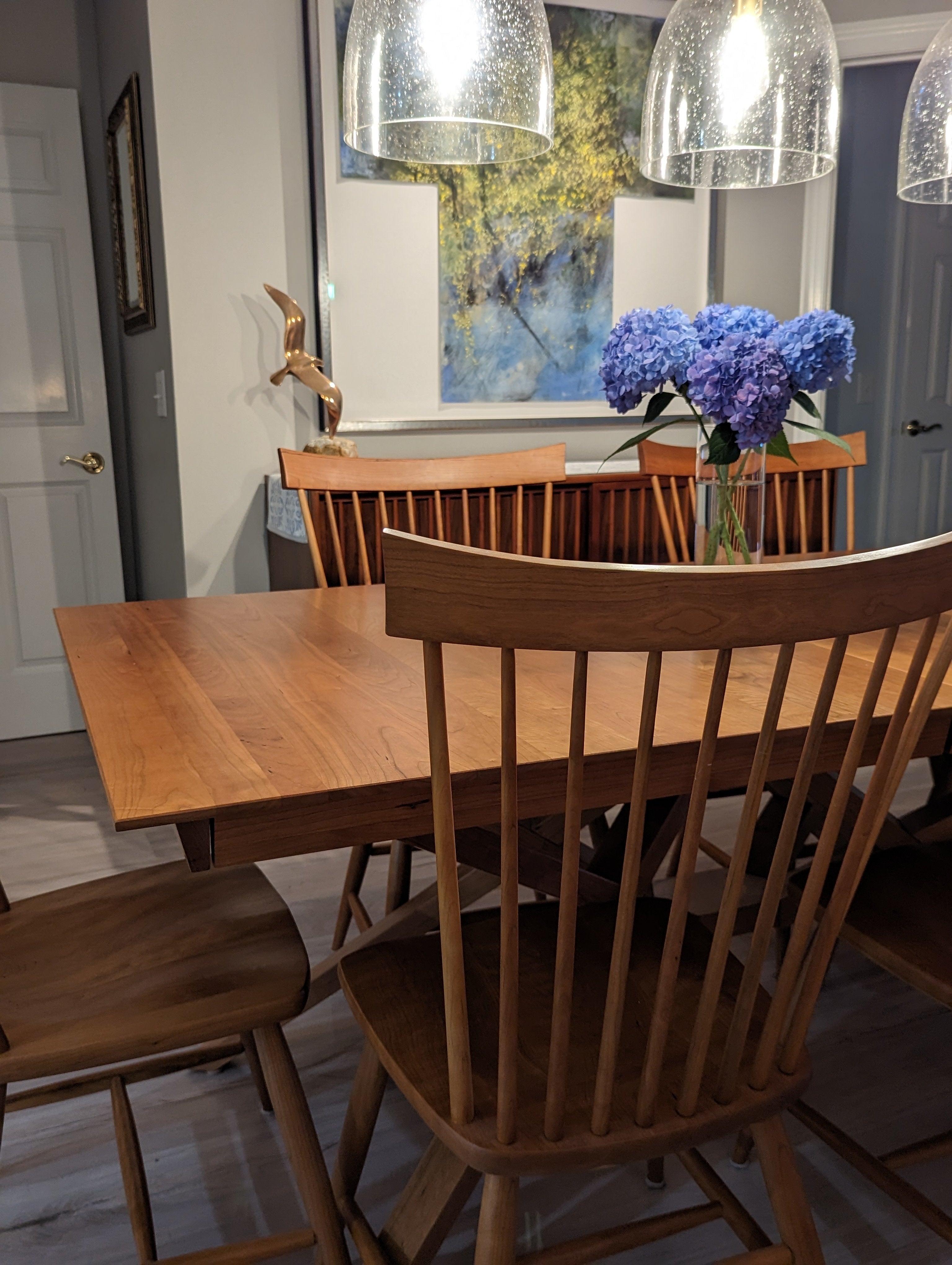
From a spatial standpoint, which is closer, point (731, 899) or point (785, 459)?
point (731, 899)

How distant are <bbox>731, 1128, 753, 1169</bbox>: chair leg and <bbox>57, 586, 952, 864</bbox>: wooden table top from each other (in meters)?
0.68

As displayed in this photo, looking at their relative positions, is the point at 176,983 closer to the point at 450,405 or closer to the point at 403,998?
the point at 403,998

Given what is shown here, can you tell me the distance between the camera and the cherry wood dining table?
86cm

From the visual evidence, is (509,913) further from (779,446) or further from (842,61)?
(842,61)

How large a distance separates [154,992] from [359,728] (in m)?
0.36

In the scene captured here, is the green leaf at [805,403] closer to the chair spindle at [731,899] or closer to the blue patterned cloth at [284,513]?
the chair spindle at [731,899]

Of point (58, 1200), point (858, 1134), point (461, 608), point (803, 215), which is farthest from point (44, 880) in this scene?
point (803, 215)

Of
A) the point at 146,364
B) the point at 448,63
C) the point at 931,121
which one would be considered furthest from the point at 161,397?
the point at 931,121

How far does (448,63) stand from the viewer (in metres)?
1.22

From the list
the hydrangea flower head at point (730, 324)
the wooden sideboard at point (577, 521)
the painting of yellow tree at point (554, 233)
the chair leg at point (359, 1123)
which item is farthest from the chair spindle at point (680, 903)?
the painting of yellow tree at point (554, 233)

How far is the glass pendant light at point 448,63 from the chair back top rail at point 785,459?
0.82 metres

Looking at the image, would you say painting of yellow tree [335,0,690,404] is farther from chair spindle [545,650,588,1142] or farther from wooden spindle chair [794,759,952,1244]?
chair spindle [545,650,588,1142]

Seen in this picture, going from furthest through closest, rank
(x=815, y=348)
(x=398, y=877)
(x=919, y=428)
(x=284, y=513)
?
(x=919, y=428) → (x=284, y=513) → (x=398, y=877) → (x=815, y=348)

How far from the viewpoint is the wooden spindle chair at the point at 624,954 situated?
0.70m
